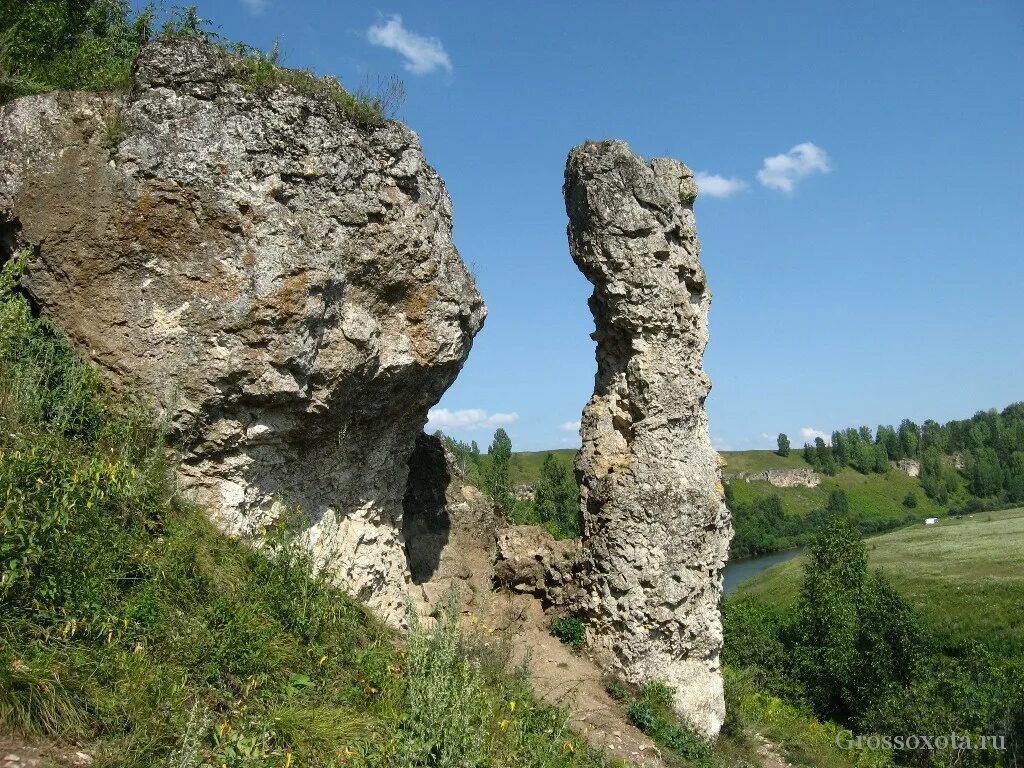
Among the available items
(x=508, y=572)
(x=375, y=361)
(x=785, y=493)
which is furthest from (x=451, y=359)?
(x=785, y=493)

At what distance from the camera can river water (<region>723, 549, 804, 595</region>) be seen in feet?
228

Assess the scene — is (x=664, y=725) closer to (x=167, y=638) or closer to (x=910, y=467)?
(x=167, y=638)

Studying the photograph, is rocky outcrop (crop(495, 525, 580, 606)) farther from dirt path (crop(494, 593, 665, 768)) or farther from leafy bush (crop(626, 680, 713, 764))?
leafy bush (crop(626, 680, 713, 764))

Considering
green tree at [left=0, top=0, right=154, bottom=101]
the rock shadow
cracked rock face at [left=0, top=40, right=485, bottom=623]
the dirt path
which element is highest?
green tree at [left=0, top=0, right=154, bottom=101]

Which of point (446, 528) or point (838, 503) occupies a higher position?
point (446, 528)

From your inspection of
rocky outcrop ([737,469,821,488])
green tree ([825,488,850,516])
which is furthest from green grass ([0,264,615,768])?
rocky outcrop ([737,469,821,488])

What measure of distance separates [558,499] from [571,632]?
23646mm

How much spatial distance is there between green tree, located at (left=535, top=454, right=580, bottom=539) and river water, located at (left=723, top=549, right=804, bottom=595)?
34.3 metres

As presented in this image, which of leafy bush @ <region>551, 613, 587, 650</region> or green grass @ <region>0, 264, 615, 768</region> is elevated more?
green grass @ <region>0, 264, 615, 768</region>

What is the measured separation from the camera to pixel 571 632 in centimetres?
1086

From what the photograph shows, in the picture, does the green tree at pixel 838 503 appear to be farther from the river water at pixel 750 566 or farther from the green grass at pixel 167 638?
the green grass at pixel 167 638

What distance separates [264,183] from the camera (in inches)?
290

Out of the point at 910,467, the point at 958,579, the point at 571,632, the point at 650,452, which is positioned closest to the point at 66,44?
the point at 650,452

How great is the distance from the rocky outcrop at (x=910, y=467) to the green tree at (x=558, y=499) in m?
126
